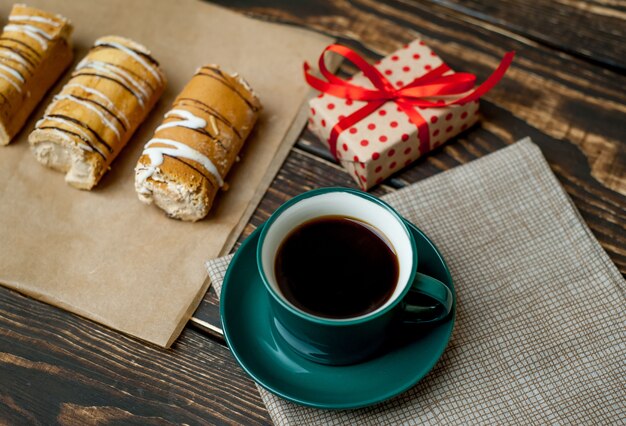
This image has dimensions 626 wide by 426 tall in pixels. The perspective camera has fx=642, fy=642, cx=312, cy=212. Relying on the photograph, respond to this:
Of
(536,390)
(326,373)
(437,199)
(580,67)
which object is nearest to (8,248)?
(326,373)

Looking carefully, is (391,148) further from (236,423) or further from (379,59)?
(236,423)

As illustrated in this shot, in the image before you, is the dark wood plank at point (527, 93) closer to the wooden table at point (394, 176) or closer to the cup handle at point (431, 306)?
the wooden table at point (394, 176)

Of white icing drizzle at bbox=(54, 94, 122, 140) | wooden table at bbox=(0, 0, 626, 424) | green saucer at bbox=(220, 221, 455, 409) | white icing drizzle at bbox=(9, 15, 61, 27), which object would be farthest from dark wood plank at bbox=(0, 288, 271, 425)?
white icing drizzle at bbox=(9, 15, 61, 27)

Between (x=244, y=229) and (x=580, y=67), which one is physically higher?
(x=580, y=67)

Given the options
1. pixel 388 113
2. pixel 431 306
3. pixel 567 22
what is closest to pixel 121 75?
pixel 388 113

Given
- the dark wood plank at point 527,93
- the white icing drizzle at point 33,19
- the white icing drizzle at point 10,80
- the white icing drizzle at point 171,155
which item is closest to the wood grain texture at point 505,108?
the dark wood plank at point 527,93
